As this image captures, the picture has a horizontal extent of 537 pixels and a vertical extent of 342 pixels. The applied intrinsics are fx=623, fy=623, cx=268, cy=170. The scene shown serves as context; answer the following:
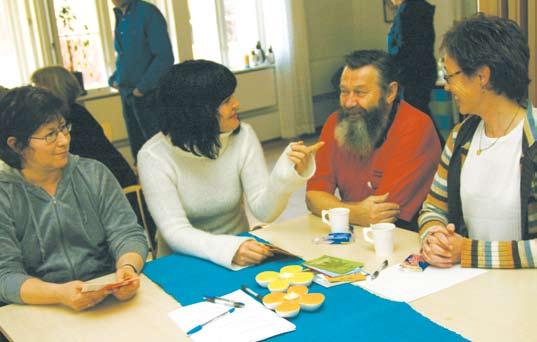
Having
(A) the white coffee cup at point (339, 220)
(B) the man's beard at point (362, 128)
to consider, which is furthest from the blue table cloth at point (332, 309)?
(B) the man's beard at point (362, 128)

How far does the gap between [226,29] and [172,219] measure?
197 inches

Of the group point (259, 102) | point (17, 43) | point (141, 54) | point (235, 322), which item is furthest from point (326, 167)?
point (259, 102)

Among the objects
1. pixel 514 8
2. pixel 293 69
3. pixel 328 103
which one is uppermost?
pixel 514 8

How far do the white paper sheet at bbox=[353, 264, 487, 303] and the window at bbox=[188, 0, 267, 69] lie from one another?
17.1 feet

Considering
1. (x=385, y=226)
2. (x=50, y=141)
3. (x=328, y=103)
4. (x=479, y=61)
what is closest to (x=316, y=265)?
(x=385, y=226)

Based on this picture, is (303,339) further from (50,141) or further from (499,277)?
(50,141)

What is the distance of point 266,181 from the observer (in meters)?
2.26

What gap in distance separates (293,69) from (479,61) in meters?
5.30

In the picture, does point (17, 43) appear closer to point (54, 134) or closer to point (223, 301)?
point (54, 134)

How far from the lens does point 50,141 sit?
1.85 meters

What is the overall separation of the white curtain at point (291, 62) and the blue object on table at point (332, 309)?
17.5 feet

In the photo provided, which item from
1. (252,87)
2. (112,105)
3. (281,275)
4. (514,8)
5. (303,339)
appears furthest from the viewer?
(252,87)

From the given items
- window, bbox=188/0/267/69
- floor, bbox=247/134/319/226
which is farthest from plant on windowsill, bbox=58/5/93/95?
floor, bbox=247/134/319/226

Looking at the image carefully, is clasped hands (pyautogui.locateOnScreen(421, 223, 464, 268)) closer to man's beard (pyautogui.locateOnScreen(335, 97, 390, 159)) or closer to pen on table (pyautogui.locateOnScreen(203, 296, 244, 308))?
pen on table (pyautogui.locateOnScreen(203, 296, 244, 308))
